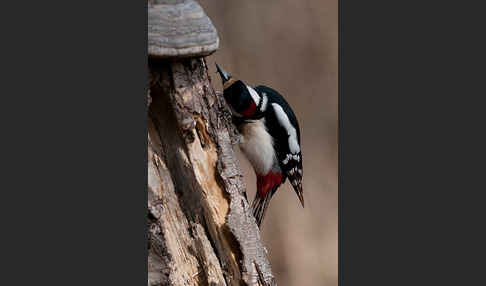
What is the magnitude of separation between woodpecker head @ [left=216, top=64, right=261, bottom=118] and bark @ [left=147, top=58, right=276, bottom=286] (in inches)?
2.2

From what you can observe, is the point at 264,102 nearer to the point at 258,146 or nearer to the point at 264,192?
the point at 258,146

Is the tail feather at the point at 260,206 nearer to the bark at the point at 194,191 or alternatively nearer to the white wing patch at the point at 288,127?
the bark at the point at 194,191

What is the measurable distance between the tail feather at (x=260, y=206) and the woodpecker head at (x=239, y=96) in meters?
0.38

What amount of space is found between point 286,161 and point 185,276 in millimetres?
753

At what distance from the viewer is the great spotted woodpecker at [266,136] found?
2.79m

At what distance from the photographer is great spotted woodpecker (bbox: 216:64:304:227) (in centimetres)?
279

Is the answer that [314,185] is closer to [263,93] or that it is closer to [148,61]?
[263,93]

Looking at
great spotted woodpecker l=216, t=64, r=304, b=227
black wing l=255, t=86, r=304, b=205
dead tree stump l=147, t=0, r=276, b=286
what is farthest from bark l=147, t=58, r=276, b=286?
black wing l=255, t=86, r=304, b=205

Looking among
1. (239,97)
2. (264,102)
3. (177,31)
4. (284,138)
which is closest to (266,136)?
(284,138)

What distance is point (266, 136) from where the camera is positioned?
10.1 ft

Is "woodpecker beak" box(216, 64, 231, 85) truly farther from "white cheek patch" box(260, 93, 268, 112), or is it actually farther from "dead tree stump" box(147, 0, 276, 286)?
"white cheek patch" box(260, 93, 268, 112)

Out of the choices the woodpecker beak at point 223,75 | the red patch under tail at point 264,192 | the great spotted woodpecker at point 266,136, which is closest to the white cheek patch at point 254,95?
the great spotted woodpecker at point 266,136

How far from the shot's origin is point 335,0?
A: 255 cm

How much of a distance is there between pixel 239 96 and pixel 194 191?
1.52 ft
